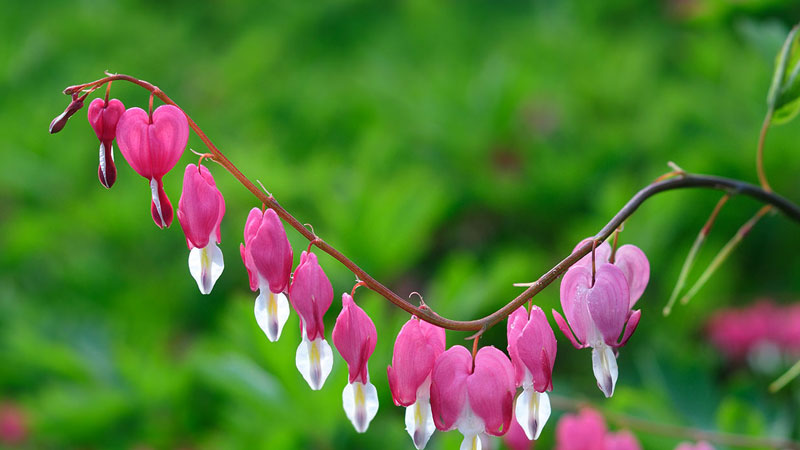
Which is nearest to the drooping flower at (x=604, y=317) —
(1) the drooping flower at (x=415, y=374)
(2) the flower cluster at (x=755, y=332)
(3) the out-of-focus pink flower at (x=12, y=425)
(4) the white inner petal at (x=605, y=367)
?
(4) the white inner petal at (x=605, y=367)

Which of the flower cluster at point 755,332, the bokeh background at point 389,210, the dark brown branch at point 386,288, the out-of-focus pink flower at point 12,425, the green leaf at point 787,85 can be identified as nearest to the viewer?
the dark brown branch at point 386,288

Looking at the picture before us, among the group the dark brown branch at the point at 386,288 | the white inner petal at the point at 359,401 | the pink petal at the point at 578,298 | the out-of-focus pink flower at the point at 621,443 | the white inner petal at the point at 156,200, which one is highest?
the white inner petal at the point at 156,200

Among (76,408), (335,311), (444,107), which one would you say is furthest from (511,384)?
(444,107)

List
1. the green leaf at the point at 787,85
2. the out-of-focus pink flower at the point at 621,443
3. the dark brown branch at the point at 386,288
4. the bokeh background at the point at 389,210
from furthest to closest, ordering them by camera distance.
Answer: the bokeh background at the point at 389,210 < the out-of-focus pink flower at the point at 621,443 < the green leaf at the point at 787,85 < the dark brown branch at the point at 386,288

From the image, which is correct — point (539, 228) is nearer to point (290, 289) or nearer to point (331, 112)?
point (331, 112)

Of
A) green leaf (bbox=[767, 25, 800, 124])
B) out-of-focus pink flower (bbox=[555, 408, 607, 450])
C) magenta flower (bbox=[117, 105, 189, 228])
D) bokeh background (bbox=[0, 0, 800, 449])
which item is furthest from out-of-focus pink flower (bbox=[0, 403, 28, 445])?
green leaf (bbox=[767, 25, 800, 124])

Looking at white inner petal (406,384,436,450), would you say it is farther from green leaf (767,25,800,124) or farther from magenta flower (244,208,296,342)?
green leaf (767,25,800,124)

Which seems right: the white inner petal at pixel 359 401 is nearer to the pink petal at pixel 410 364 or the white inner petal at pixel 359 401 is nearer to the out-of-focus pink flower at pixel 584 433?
the pink petal at pixel 410 364
